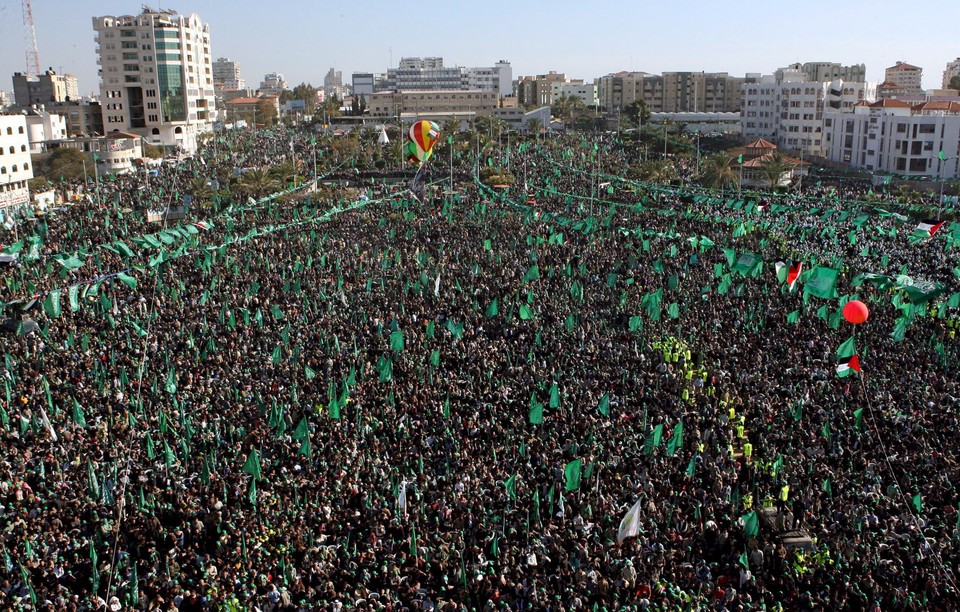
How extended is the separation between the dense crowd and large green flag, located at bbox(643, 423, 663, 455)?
0.37ft

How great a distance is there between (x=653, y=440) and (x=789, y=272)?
929 centimetres

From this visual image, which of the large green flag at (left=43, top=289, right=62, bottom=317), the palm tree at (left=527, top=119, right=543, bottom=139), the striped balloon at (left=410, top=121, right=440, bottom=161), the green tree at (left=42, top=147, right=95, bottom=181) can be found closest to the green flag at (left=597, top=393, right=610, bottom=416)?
the large green flag at (left=43, top=289, right=62, bottom=317)

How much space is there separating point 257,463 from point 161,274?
15.7m

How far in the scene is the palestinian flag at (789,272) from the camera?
75.8 feet

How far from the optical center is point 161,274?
28609mm

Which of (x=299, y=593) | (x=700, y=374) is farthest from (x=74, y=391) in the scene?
(x=700, y=374)

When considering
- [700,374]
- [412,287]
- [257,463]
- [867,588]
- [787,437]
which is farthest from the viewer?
[412,287]

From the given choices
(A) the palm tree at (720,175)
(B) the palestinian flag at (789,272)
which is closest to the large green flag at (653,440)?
(B) the palestinian flag at (789,272)

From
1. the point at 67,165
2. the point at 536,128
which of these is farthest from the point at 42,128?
the point at 536,128

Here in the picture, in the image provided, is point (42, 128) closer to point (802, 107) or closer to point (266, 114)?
point (266, 114)

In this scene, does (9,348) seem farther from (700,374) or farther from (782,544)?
(782,544)

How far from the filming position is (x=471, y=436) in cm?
1703

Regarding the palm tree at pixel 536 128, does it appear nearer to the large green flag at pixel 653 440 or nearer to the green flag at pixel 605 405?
the green flag at pixel 605 405

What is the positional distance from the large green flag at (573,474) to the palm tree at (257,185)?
3666cm
